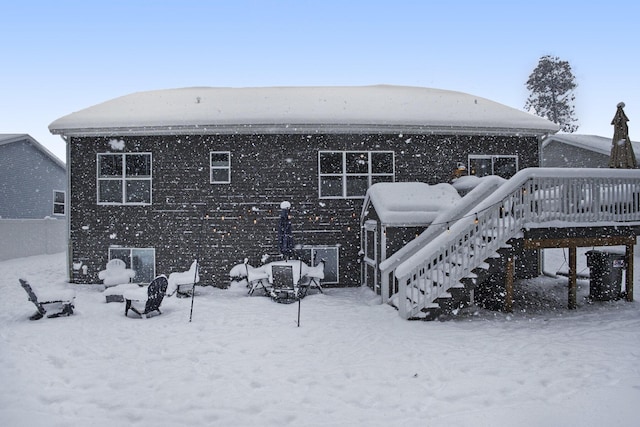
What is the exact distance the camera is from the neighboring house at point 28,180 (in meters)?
21.1

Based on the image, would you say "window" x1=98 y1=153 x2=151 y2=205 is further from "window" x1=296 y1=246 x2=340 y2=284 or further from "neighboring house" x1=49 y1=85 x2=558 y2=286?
"window" x1=296 y1=246 x2=340 y2=284

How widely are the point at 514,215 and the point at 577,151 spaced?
57.5 ft

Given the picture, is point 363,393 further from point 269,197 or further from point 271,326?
point 269,197

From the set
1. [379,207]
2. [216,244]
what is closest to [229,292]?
[216,244]

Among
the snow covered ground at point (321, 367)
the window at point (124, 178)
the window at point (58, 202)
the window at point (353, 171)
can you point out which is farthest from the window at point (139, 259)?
the window at point (58, 202)

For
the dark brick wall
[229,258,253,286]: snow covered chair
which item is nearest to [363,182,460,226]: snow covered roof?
the dark brick wall

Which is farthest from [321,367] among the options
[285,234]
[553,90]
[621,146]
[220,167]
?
[553,90]

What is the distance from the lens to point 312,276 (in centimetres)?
1183

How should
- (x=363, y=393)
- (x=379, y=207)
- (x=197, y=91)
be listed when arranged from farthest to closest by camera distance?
1. (x=197, y=91)
2. (x=379, y=207)
3. (x=363, y=393)

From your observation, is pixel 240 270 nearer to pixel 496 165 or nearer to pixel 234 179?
pixel 234 179

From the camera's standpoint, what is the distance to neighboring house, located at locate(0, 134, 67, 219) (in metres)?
21.1

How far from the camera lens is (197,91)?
16406 millimetres

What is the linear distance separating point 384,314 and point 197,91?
1154 centimetres

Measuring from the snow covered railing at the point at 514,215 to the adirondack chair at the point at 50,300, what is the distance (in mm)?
7061
